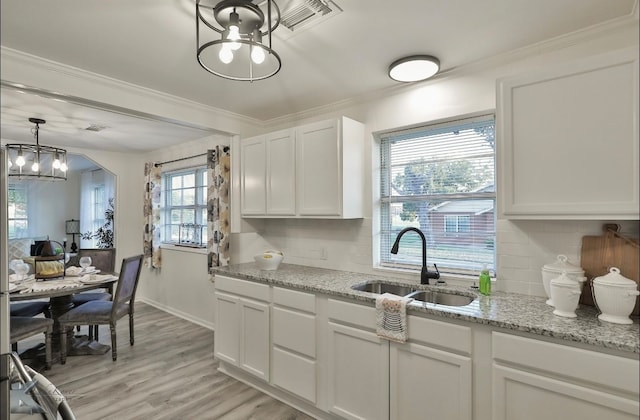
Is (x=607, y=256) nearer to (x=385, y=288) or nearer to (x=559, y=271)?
(x=559, y=271)

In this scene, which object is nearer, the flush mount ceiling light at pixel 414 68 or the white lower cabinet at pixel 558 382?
the white lower cabinet at pixel 558 382

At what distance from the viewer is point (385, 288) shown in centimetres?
247

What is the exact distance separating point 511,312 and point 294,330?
132cm

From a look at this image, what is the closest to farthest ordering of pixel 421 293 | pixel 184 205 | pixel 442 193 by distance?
pixel 421 293 < pixel 442 193 < pixel 184 205

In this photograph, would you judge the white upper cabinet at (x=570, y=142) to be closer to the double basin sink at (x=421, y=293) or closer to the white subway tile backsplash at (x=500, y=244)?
the white subway tile backsplash at (x=500, y=244)

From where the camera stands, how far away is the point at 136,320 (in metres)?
4.12

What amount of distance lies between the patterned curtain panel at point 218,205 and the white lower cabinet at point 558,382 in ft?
8.60

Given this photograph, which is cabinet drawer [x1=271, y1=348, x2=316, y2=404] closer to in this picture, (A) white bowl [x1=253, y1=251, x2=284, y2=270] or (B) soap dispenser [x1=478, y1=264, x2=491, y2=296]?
(A) white bowl [x1=253, y1=251, x2=284, y2=270]

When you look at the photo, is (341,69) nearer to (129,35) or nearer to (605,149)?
(129,35)

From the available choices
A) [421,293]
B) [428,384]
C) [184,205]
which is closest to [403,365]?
[428,384]

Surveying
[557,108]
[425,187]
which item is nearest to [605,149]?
[557,108]

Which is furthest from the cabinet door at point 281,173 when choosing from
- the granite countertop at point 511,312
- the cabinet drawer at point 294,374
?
the cabinet drawer at point 294,374

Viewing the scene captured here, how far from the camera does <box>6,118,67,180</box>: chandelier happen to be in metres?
0.69

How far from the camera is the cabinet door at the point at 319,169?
2541 millimetres
